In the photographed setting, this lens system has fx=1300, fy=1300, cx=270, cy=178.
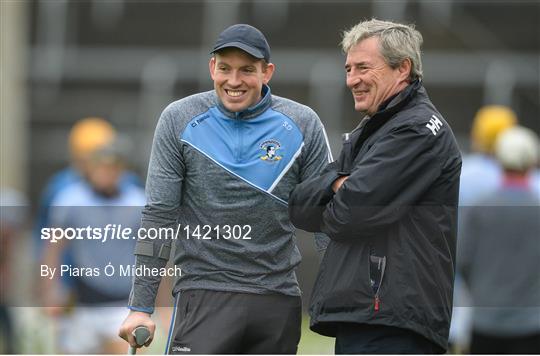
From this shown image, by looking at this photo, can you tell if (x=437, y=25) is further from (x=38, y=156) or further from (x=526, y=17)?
(x=38, y=156)

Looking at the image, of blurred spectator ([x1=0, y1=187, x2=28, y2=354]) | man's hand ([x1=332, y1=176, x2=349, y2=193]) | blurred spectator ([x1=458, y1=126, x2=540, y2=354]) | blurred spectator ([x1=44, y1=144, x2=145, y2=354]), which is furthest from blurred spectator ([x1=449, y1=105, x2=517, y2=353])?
man's hand ([x1=332, y1=176, x2=349, y2=193])

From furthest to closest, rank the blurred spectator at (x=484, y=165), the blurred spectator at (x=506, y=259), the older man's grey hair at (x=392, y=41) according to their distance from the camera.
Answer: the blurred spectator at (x=484, y=165)
the blurred spectator at (x=506, y=259)
the older man's grey hair at (x=392, y=41)

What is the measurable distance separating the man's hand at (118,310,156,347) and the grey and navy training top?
0.13ft

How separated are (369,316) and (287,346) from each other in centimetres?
59

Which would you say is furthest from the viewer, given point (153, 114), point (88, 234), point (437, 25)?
point (437, 25)

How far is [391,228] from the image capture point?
4.74 metres

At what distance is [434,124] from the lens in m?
4.81

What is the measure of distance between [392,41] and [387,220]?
2.32 feet

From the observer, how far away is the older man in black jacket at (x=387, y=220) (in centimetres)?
470

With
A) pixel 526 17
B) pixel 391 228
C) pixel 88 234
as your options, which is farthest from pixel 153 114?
pixel 391 228

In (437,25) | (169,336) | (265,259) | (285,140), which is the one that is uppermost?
(437,25)

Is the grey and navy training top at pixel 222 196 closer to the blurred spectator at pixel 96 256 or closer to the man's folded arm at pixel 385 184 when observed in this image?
the blurred spectator at pixel 96 256

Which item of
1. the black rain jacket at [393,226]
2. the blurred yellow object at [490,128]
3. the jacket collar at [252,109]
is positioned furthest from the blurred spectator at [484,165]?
the black rain jacket at [393,226]

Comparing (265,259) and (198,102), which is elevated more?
(198,102)
